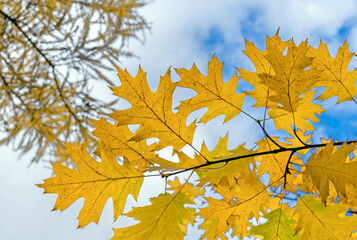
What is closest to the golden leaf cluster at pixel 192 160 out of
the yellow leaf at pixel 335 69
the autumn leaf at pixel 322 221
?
the autumn leaf at pixel 322 221

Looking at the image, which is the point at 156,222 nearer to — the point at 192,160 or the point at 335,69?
the point at 192,160

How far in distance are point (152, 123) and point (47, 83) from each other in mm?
3218

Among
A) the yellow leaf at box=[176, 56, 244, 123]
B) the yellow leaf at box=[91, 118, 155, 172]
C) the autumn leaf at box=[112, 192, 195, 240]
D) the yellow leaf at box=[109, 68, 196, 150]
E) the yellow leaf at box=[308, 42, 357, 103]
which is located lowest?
the autumn leaf at box=[112, 192, 195, 240]

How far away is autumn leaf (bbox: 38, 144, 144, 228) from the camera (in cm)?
60

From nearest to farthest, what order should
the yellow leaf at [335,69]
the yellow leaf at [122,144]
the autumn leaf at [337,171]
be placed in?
the autumn leaf at [337,171], the yellow leaf at [122,144], the yellow leaf at [335,69]

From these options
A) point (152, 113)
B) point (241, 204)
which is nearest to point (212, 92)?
point (152, 113)

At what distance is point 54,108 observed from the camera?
3.79m

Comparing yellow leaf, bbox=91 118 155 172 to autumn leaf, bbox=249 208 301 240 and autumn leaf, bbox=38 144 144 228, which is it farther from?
autumn leaf, bbox=249 208 301 240

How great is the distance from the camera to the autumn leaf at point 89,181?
60 centimetres

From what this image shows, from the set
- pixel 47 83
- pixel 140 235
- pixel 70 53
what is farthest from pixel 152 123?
pixel 47 83

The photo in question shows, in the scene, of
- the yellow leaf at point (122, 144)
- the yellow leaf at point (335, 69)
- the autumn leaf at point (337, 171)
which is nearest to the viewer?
the autumn leaf at point (337, 171)

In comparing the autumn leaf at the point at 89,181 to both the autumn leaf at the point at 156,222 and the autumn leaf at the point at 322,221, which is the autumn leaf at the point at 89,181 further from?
the autumn leaf at the point at 322,221

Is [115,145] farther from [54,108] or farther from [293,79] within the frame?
[54,108]

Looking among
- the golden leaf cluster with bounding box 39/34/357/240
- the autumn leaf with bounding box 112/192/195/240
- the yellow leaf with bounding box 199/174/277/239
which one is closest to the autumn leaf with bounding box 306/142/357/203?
the golden leaf cluster with bounding box 39/34/357/240
